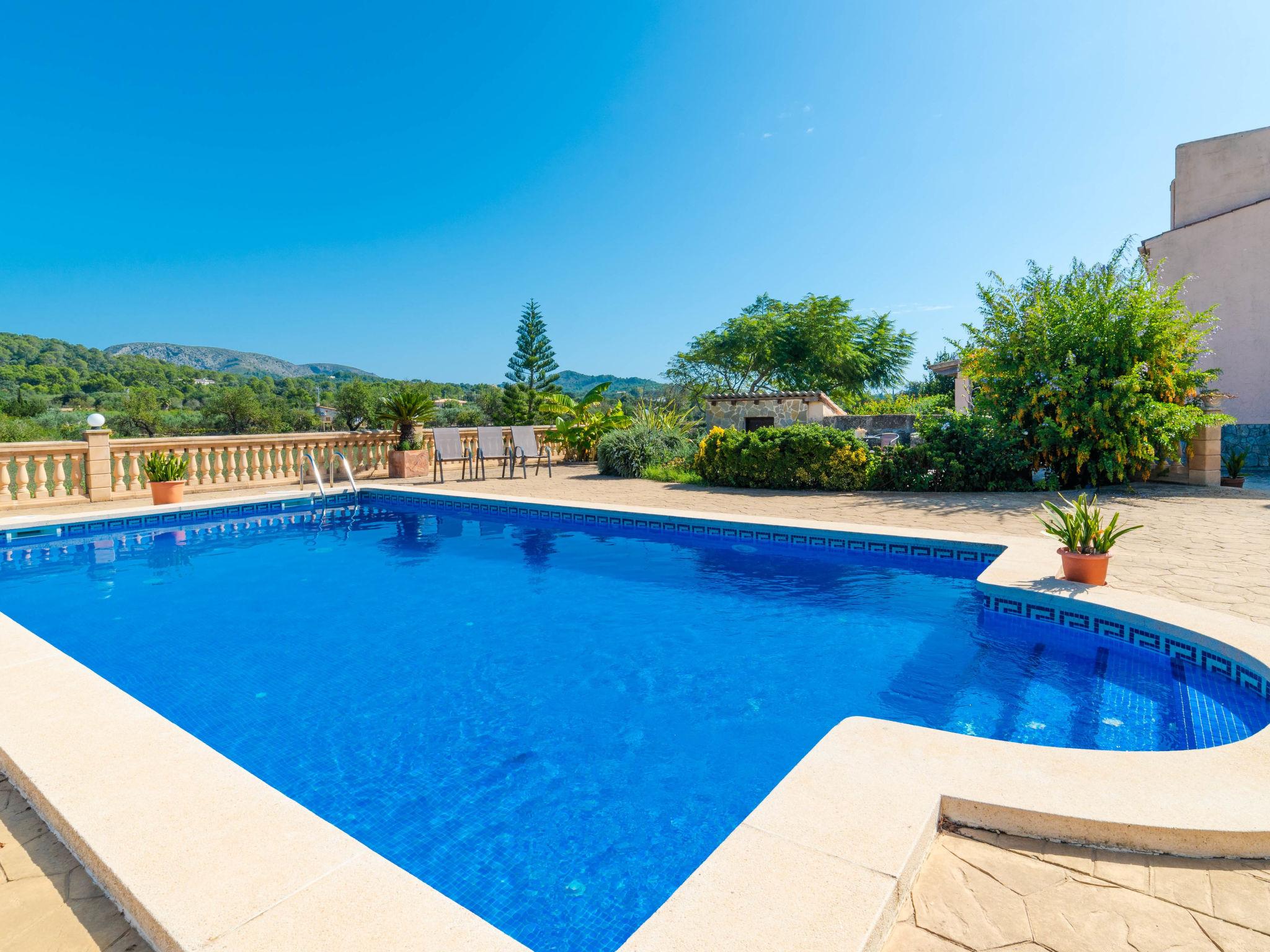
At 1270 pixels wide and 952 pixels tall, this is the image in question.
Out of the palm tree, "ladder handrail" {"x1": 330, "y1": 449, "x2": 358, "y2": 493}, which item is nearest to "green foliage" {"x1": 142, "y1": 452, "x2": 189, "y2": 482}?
"ladder handrail" {"x1": 330, "y1": 449, "x2": 358, "y2": 493}

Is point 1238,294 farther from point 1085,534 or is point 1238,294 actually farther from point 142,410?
point 142,410

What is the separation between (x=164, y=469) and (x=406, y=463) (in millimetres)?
4357

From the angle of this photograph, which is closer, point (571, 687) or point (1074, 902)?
point (1074, 902)

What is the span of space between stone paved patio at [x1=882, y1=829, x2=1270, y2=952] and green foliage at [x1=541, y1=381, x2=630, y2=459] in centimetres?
1391

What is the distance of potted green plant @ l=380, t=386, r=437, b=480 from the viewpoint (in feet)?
41.3

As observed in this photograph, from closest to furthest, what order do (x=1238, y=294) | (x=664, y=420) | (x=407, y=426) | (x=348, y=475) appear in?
1. (x=348, y=475)
2. (x=407, y=426)
3. (x=1238, y=294)
4. (x=664, y=420)

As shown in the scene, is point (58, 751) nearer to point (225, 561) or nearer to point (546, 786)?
point (546, 786)

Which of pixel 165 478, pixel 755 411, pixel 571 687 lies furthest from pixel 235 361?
pixel 571 687

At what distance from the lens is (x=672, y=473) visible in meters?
11.9

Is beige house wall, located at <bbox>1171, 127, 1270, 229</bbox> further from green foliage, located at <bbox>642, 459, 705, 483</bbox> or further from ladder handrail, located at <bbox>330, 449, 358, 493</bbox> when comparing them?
ladder handrail, located at <bbox>330, 449, 358, 493</bbox>

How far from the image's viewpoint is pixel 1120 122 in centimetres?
1191

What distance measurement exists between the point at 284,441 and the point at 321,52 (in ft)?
46.7

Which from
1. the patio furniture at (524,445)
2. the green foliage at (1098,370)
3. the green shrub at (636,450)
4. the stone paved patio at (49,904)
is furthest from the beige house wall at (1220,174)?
the stone paved patio at (49,904)

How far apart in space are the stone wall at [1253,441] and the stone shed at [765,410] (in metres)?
7.58
